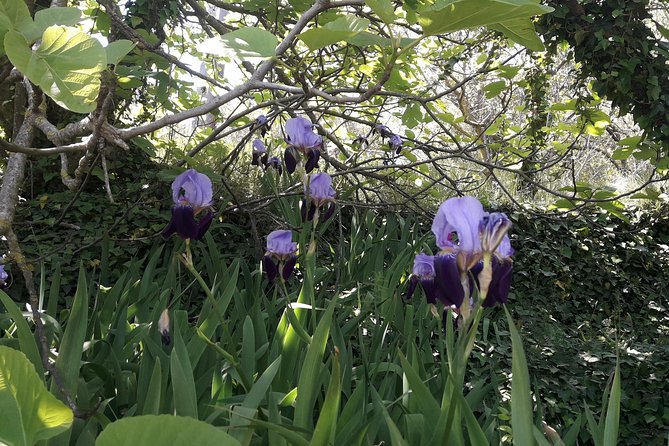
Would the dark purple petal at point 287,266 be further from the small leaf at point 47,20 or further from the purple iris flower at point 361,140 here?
the purple iris flower at point 361,140

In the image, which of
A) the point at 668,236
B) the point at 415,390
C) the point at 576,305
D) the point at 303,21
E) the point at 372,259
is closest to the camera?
the point at 415,390

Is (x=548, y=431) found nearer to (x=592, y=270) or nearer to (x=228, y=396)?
(x=228, y=396)

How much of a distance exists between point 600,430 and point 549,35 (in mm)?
1707

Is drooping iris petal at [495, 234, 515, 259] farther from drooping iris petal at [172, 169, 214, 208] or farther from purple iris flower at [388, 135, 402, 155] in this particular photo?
purple iris flower at [388, 135, 402, 155]

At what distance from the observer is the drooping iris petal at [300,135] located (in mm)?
1837

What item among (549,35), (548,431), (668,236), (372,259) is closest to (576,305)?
(668,236)

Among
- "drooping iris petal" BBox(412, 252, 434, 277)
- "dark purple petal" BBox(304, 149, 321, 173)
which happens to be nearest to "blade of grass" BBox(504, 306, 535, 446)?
"drooping iris petal" BBox(412, 252, 434, 277)

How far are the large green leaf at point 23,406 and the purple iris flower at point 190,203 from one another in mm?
970

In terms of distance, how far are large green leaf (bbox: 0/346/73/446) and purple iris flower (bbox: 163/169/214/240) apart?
0.97 m

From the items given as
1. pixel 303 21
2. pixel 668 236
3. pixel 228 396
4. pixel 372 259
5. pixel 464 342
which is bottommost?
pixel 228 396

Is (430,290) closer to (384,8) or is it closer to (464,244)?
(464,244)

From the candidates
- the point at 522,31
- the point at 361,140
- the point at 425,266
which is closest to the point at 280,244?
the point at 425,266

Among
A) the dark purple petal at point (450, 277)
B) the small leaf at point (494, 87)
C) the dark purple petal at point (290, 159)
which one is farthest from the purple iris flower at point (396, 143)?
the dark purple petal at point (450, 277)

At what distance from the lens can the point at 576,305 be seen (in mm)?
4363
